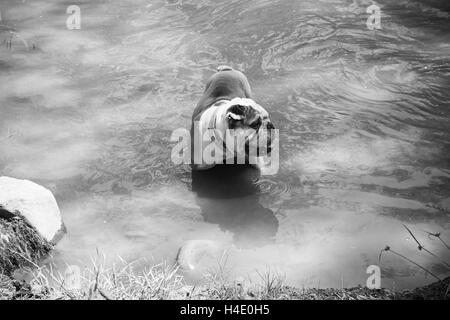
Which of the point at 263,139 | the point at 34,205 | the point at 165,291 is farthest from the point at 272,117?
the point at 165,291

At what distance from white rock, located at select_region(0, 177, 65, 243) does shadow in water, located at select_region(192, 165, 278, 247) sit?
Result: 1.27 m

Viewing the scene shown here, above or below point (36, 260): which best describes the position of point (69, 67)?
above

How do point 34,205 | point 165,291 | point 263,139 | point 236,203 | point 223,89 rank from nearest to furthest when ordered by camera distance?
point 165,291
point 34,205
point 263,139
point 236,203
point 223,89

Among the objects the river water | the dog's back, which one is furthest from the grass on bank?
the dog's back

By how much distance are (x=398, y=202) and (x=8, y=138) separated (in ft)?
13.2

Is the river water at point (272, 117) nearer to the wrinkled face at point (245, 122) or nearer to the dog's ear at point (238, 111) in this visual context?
the wrinkled face at point (245, 122)

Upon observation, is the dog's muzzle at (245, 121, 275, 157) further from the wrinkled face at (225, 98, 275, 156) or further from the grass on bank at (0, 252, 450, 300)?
the grass on bank at (0, 252, 450, 300)

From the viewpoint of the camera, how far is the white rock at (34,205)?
439 centimetres

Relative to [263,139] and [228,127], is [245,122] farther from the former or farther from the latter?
[263,139]

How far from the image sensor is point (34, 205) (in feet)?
14.7

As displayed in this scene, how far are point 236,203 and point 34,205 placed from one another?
1.73 meters

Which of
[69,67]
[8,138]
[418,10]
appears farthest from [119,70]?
[418,10]

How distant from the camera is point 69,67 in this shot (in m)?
7.41
